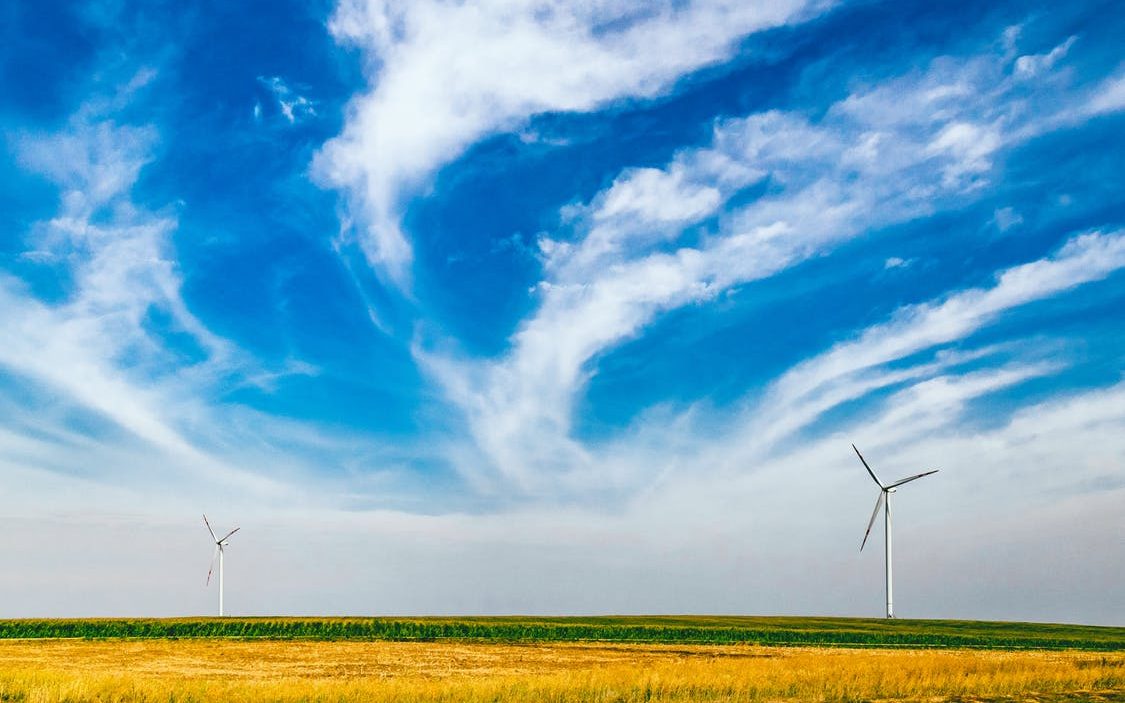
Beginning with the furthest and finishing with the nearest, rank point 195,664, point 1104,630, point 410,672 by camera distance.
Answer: point 1104,630
point 195,664
point 410,672

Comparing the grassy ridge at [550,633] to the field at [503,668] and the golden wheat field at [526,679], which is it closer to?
the field at [503,668]

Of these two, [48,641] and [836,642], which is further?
[836,642]

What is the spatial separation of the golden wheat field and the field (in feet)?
0.25

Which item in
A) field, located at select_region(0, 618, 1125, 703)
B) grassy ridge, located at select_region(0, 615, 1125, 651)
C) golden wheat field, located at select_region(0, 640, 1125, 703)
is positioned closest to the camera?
golden wheat field, located at select_region(0, 640, 1125, 703)

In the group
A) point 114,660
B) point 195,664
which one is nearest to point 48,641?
point 114,660

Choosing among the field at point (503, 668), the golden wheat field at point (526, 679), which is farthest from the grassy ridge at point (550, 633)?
the golden wheat field at point (526, 679)

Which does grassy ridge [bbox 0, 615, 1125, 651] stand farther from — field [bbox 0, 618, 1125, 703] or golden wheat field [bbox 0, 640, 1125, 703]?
golden wheat field [bbox 0, 640, 1125, 703]

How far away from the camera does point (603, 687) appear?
3027cm

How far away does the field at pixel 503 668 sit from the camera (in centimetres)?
2938

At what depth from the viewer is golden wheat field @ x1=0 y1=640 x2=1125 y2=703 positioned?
28828 mm

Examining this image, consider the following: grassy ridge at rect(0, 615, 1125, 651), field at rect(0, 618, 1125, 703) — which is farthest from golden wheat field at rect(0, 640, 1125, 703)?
grassy ridge at rect(0, 615, 1125, 651)

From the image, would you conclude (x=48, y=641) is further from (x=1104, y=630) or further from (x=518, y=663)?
(x=1104, y=630)

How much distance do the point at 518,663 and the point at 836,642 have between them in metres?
41.0

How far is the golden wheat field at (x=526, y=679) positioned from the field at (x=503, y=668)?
8 centimetres
